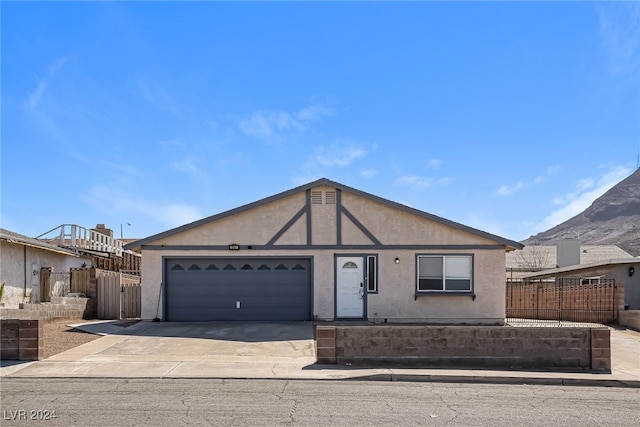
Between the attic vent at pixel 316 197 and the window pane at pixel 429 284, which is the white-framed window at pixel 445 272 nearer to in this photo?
the window pane at pixel 429 284

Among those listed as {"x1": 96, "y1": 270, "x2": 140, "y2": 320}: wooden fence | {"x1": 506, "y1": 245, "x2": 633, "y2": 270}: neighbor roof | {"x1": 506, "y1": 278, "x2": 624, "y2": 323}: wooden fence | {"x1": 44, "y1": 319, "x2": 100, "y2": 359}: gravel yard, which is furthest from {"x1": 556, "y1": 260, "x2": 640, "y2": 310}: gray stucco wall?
{"x1": 44, "y1": 319, "x2": 100, "y2": 359}: gravel yard

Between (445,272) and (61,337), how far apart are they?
12.0 m

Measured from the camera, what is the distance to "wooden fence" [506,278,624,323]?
21188mm

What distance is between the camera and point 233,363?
11805mm

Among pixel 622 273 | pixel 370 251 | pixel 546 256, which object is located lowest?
pixel 622 273

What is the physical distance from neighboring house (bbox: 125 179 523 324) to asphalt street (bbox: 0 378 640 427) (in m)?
8.35

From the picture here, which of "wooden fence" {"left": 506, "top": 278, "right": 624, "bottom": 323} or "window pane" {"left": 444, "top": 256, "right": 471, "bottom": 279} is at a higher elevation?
"window pane" {"left": 444, "top": 256, "right": 471, "bottom": 279}

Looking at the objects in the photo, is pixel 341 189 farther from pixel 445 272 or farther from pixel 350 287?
pixel 445 272

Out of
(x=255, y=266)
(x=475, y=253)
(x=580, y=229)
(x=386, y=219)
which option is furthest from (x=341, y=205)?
(x=580, y=229)

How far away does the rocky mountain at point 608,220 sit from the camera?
130 meters

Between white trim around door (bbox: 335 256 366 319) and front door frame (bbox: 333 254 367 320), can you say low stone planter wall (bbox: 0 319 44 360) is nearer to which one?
front door frame (bbox: 333 254 367 320)

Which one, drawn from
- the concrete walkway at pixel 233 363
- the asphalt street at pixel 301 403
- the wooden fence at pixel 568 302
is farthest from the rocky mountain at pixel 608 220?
the asphalt street at pixel 301 403

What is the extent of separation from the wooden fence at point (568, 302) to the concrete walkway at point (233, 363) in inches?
201

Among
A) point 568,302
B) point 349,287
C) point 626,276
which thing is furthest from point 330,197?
point 626,276
